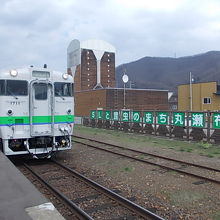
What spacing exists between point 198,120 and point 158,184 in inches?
337

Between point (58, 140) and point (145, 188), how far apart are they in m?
4.63

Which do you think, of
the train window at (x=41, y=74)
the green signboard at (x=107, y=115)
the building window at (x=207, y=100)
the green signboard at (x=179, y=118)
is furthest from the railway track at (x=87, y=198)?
the building window at (x=207, y=100)

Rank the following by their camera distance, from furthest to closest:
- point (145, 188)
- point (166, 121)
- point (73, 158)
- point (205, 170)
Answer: point (166, 121), point (73, 158), point (205, 170), point (145, 188)

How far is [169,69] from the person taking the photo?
154375mm

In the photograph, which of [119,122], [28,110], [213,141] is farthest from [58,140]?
[119,122]

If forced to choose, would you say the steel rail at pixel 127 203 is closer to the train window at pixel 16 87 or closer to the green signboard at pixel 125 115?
the train window at pixel 16 87

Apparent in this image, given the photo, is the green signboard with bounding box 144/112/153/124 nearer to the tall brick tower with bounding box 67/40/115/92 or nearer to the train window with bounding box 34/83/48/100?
the train window with bounding box 34/83/48/100

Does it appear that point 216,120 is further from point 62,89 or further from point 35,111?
point 35,111

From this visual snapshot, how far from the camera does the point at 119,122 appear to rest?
76.3 ft

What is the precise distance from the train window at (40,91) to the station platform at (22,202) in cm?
394

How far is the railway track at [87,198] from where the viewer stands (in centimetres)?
559

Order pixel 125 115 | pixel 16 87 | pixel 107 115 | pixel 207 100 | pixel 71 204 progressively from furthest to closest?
pixel 207 100, pixel 107 115, pixel 125 115, pixel 16 87, pixel 71 204

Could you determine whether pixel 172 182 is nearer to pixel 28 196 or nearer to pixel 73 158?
pixel 28 196

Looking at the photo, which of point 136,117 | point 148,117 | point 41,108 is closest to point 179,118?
point 148,117
